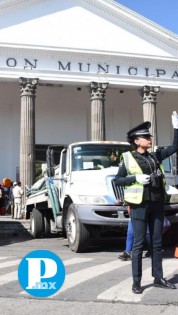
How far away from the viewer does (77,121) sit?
29.8 meters

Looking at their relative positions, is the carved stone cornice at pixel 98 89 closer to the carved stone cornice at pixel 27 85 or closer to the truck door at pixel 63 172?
the carved stone cornice at pixel 27 85

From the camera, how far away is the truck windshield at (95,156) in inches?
381

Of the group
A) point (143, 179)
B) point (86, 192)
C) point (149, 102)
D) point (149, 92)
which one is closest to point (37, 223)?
point (86, 192)

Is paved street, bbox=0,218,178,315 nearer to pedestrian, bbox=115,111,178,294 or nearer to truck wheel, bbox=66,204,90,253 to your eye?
pedestrian, bbox=115,111,178,294

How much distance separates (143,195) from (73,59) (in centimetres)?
2100

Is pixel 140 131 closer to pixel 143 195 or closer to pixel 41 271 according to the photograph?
pixel 143 195

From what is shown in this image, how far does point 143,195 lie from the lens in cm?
482

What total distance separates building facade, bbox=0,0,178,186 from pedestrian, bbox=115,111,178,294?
1786 centimetres

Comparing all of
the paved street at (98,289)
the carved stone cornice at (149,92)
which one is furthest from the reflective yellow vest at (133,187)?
the carved stone cornice at (149,92)

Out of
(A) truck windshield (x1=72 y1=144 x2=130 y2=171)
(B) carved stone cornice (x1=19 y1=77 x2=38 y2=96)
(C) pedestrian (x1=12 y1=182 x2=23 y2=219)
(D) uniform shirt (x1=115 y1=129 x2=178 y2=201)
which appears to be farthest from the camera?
(B) carved stone cornice (x1=19 y1=77 x2=38 y2=96)

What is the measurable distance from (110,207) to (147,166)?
3.82 m

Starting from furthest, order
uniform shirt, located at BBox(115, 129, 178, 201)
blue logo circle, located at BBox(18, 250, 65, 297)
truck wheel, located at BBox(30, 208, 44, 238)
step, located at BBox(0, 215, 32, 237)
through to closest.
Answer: step, located at BBox(0, 215, 32, 237) < truck wheel, located at BBox(30, 208, 44, 238) < uniform shirt, located at BBox(115, 129, 178, 201) < blue logo circle, located at BBox(18, 250, 65, 297)

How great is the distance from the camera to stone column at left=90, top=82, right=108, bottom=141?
78.1 ft

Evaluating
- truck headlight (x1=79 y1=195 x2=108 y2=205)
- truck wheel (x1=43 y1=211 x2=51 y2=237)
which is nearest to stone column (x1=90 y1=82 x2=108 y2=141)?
truck wheel (x1=43 y1=211 x2=51 y2=237)
